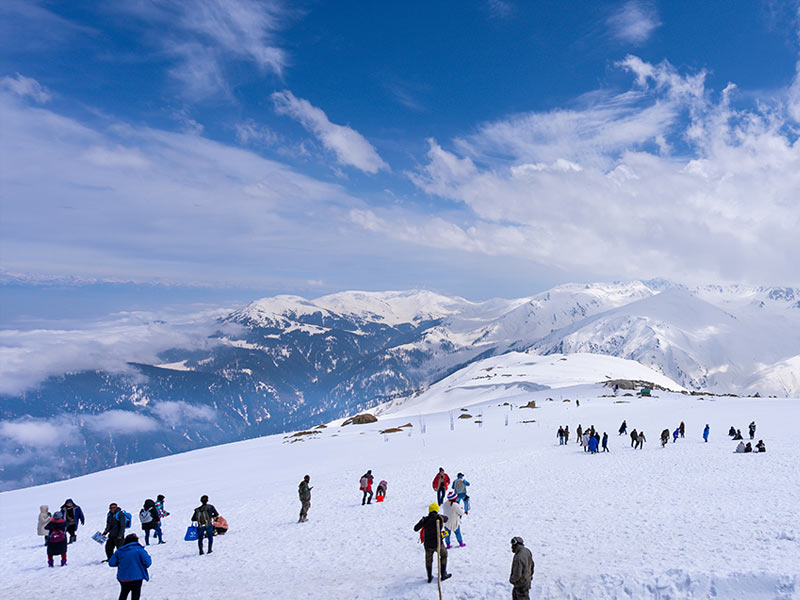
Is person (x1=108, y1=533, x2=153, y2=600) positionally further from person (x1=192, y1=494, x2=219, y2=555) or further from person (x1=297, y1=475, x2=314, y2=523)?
person (x1=297, y1=475, x2=314, y2=523)

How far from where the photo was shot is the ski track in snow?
10.9 m

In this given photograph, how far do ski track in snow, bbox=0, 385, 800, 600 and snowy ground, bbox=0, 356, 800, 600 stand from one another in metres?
0.07

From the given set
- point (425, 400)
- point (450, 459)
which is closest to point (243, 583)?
point (450, 459)

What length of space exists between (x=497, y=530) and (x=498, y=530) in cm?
4

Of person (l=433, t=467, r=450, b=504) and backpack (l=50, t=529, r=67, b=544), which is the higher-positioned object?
person (l=433, t=467, r=450, b=504)

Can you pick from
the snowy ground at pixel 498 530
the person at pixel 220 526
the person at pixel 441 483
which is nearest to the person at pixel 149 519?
the snowy ground at pixel 498 530

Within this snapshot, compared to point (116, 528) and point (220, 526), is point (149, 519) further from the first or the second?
point (220, 526)

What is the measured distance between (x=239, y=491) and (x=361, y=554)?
61.7 feet

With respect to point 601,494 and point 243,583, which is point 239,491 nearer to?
point 243,583

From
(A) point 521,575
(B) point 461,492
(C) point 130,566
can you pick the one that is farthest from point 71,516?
(A) point 521,575

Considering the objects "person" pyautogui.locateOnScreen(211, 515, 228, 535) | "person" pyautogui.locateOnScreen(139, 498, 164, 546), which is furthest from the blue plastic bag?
"person" pyautogui.locateOnScreen(139, 498, 164, 546)

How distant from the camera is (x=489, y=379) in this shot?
12525 cm

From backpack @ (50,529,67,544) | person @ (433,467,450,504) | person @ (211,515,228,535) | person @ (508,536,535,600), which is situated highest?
person @ (508,536,535,600)

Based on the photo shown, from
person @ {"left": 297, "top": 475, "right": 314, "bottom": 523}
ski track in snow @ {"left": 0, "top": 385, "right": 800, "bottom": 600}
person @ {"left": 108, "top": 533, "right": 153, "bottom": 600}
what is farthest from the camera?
person @ {"left": 297, "top": 475, "right": 314, "bottom": 523}
